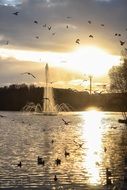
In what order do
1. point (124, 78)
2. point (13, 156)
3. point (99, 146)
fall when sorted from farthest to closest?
point (124, 78)
point (99, 146)
point (13, 156)

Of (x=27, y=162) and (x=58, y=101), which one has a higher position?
(x=58, y=101)

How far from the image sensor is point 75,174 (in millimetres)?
42969

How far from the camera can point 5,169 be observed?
44562mm

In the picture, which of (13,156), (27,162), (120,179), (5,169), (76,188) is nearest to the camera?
(76,188)

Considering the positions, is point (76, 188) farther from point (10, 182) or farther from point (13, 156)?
point (13, 156)

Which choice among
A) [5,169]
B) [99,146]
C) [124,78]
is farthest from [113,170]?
[124,78]

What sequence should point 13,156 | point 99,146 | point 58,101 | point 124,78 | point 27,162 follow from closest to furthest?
point 27,162, point 13,156, point 99,146, point 124,78, point 58,101

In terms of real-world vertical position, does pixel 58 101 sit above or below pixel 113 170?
above

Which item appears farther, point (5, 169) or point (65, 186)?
point (5, 169)

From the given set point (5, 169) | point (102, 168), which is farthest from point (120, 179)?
point (5, 169)

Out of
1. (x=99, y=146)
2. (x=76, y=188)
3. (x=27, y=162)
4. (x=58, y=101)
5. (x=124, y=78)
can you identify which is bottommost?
(x=76, y=188)

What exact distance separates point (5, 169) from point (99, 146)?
2550 centimetres

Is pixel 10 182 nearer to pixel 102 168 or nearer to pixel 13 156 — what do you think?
pixel 102 168

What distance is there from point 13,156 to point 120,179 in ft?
50.5
